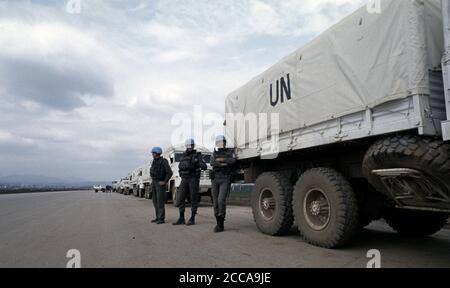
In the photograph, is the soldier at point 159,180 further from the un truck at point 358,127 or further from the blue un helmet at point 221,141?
the un truck at point 358,127

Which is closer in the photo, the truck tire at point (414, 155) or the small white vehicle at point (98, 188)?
the truck tire at point (414, 155)

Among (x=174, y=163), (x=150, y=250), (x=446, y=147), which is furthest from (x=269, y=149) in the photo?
(x=174, y=163)

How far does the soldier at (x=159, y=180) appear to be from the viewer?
8570 mm

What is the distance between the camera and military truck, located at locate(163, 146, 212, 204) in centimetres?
1528

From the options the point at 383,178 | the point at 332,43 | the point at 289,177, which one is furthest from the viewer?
the point at 289,177

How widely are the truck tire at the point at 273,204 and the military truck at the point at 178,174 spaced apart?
849 cm

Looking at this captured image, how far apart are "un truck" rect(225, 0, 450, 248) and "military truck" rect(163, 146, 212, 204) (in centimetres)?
845

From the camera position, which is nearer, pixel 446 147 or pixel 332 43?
pixel 446 147

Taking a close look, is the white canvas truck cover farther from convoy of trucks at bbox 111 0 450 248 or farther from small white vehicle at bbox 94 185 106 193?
small white vehicle at bbox 94 185 106 193

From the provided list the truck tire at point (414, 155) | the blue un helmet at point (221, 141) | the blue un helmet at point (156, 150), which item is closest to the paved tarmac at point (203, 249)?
the truck tire at point (414, 155)

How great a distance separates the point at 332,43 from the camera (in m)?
4.83

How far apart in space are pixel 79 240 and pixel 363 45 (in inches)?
210

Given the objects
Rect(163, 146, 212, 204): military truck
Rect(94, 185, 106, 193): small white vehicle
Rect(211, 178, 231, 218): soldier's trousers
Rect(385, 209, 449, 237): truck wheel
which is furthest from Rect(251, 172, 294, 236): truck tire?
Rect(94, 185, 106, 193): small white vehicle
